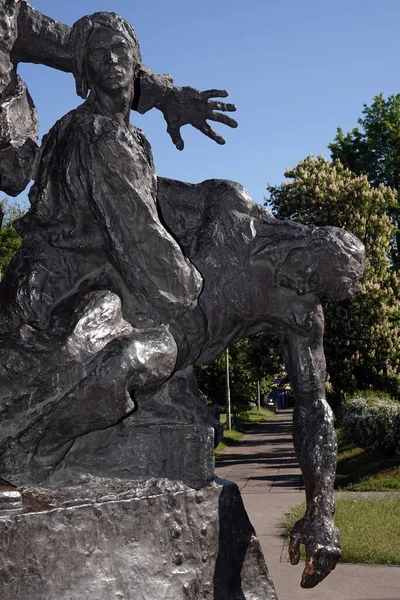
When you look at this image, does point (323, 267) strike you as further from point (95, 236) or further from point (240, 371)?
point (240, 371)

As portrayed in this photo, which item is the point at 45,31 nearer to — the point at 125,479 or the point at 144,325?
the point at 144,325

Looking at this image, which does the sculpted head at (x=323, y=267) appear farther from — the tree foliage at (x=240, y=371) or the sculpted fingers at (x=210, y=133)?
the tree foliage at (x=240, y=371)

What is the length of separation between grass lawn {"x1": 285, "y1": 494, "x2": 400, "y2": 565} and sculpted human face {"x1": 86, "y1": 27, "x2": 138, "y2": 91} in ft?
18.4

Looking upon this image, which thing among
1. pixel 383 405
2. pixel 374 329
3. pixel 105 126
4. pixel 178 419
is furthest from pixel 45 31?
pixel 374 329

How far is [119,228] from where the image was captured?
351 cm

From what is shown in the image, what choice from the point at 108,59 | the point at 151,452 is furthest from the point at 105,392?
the point at 108,59

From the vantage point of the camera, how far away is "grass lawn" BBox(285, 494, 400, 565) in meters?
7.96

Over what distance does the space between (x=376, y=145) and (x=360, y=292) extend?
8749mm

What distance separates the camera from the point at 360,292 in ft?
60.7

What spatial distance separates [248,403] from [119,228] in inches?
2149

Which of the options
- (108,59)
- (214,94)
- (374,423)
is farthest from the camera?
(374,423)

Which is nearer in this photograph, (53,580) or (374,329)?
(53,580)

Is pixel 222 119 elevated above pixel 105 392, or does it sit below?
above

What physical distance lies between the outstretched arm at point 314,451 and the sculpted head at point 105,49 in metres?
1.36
